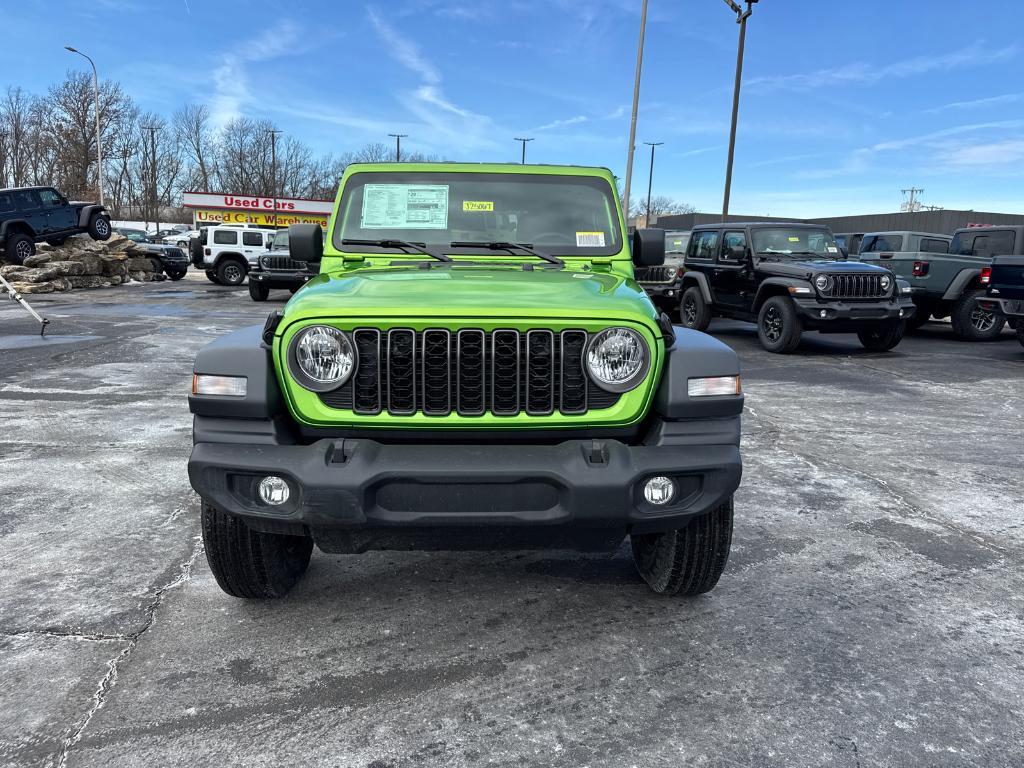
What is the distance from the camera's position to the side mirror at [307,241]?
12.6 feet

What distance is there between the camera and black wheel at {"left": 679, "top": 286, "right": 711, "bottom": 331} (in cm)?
1288

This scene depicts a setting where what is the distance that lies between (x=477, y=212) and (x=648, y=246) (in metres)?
0.93

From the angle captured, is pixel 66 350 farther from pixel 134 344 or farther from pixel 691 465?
pixel 691 465

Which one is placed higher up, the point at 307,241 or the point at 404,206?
the point at 404,206

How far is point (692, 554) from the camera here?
3.00 meters

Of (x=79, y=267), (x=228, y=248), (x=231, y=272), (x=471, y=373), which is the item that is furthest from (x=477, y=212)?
(x=231, y=272)

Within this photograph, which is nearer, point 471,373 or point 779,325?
point 471,373

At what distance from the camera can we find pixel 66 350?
10.3m

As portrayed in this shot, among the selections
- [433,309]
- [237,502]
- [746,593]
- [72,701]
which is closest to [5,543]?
[72,701]

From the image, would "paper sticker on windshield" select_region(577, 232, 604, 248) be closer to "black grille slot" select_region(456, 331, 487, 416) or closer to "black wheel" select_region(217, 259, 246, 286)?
"black grille slot" select_region(456, 331, 487, 416)

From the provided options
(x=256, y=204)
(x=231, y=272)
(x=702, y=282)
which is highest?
(x=256, y=204)

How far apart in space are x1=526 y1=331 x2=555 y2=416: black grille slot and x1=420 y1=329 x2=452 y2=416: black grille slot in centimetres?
28

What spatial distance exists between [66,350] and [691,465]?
400 inches

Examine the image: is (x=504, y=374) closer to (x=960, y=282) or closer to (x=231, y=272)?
(x=960, y=282)
